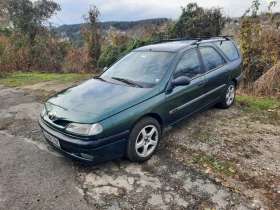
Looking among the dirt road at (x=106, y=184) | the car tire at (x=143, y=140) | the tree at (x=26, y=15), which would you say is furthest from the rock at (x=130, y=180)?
the tree at (x=26, y=15)

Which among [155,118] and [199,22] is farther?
[199,22]

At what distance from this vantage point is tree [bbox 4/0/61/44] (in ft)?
47.4

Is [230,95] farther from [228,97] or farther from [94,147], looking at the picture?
[94,147]

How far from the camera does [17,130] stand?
4.53 metres

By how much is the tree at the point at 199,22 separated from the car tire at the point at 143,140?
799 cm

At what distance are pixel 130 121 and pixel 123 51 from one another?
31.1 feet

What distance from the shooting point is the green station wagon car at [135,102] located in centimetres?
283

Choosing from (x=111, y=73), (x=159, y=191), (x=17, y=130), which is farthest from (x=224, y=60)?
(x=17, y=130)

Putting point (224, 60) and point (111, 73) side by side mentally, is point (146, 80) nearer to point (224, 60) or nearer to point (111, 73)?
point (111, 73)

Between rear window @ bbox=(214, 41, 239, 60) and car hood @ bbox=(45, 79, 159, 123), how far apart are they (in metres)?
2.41

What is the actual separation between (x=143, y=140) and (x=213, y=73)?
2.10 m

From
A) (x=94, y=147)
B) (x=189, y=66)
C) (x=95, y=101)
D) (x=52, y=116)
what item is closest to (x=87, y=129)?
(x=94, y=147)

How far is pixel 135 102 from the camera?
10.1 feet

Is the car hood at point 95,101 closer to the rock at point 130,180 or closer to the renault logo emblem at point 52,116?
the renault logo emblem at point 52,116
